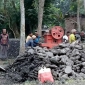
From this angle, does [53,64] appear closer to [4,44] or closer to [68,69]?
[68,69]

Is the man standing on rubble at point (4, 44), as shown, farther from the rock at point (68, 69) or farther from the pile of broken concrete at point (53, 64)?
the rock at point (68, 69)

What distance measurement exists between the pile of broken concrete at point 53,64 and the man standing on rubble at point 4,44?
163 inches

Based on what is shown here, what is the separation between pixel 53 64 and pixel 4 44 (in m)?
6.27

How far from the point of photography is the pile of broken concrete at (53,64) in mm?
9961

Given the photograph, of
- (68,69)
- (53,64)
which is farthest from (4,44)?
(68,69)

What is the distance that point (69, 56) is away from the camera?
1161 cm

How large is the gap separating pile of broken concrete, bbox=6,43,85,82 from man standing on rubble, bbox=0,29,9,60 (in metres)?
4.15

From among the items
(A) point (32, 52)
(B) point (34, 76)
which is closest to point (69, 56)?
(A) point (32, 52)

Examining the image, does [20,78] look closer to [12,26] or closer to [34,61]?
[34,61]

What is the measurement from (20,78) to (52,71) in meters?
1.15

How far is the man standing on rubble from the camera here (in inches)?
631

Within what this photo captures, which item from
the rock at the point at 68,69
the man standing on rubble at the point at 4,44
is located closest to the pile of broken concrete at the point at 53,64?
the rock at the point at 68,69

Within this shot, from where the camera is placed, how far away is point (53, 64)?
34.6 ft

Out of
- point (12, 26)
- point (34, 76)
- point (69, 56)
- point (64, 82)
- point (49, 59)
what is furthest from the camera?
point (12, 26)
